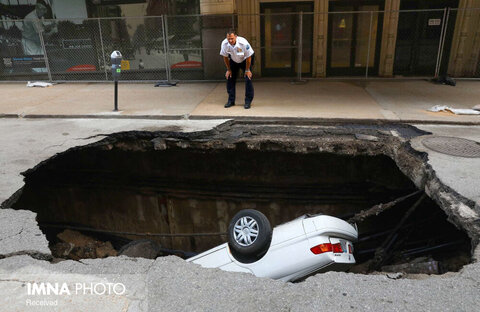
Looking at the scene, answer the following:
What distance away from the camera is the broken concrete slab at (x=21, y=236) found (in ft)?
10.6

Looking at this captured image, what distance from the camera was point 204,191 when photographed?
723cm

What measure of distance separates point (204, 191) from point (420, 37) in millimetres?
8658

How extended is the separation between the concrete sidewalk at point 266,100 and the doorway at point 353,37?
1.15 metres

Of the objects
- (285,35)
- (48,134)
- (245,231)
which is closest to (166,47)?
(285,35)

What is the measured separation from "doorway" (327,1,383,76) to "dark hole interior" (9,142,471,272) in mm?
5719

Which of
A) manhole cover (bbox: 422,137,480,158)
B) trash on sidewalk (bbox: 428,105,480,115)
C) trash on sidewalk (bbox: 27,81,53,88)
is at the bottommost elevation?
manhole cover (bbox: 422,137,480,158)

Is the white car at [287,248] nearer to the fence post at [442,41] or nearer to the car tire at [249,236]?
the car tire at [249,236]

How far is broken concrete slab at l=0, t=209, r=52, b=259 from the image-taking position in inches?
127

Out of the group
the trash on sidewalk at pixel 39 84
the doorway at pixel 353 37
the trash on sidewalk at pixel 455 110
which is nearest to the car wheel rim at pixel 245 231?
the trash on sidewalk at pixel 455 110

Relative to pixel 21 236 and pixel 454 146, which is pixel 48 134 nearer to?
pixel 21 236

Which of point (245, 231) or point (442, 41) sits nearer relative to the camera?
point (245, 231)

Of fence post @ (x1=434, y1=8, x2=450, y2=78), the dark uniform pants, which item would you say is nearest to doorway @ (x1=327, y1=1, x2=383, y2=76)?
fence post @ (x1=434, y1=8, x2=450, y2=78)

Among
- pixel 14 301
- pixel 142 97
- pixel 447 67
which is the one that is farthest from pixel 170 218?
pixel 447 67

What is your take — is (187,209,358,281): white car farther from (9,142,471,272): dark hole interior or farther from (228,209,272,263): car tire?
(9,142,471,272): dark hole interior
